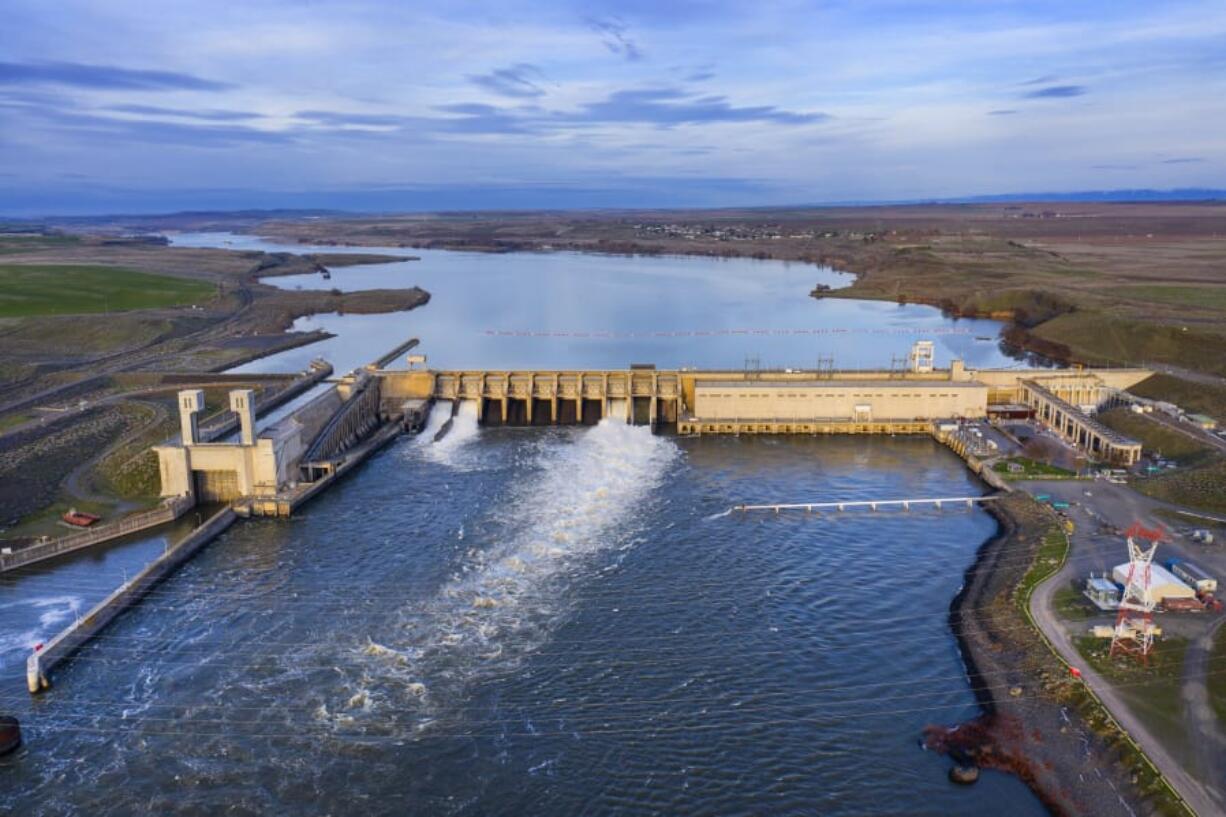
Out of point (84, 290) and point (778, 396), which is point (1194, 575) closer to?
point (778, 396)

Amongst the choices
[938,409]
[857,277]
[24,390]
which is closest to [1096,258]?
[857,277]

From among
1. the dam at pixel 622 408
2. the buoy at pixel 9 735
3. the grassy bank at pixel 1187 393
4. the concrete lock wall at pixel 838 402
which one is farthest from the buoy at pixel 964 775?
the grassy bank at pixel 1187 393

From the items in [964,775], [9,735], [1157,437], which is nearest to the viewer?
[964,775]

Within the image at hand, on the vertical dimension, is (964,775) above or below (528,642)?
below

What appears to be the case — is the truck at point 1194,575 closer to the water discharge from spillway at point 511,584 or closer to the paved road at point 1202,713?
the paved road at point 1202,713

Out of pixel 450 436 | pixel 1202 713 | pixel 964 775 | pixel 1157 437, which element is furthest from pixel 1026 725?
pixel 450 436
